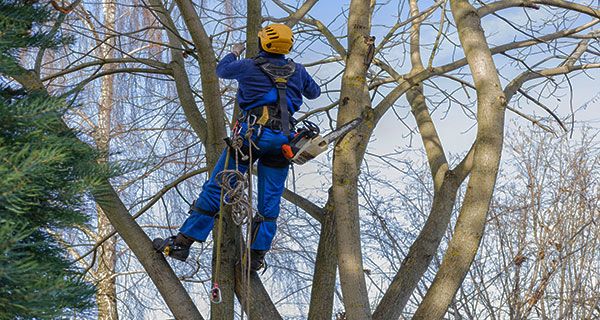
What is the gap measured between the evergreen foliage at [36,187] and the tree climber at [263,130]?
68.0 inches

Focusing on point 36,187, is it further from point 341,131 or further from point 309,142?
point 341,131

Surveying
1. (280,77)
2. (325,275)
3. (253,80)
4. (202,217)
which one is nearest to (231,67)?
(253,80)

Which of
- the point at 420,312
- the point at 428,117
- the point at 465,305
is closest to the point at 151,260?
the point at 420,312

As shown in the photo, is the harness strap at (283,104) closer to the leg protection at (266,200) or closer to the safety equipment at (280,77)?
the safety equipment at (280,77)

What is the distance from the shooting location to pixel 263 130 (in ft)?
15.6

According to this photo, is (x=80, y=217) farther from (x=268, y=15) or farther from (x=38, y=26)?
(x=268, y=15)

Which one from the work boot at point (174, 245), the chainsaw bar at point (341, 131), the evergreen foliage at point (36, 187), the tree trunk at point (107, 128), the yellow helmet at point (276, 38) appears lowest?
the evergreen foliage at point (36, 187)

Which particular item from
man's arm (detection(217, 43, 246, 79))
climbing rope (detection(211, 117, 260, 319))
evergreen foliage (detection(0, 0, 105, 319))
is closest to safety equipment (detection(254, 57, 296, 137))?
man's arm (detection(217, 43, 246, 79))

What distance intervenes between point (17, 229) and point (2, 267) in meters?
0.27

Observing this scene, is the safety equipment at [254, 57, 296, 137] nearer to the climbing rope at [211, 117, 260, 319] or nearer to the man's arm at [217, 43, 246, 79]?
the man's arm at [217, 43, 246, 79]

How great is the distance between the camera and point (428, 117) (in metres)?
6.41

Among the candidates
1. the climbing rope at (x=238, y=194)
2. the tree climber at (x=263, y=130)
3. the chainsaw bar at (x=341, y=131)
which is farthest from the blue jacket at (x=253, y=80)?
the chainsaw bar at (x=341, y=131)

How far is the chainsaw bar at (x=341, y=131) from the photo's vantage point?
435 centimetres

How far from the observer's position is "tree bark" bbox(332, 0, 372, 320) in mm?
4445
